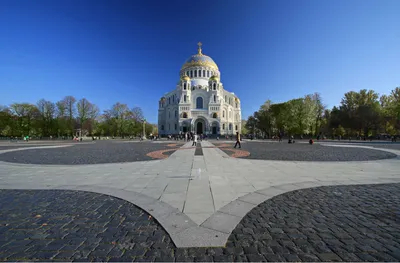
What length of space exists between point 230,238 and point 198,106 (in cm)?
6981

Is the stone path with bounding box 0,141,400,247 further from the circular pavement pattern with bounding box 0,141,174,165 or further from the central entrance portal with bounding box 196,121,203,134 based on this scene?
the central entrance portal with bounding box 196,121,203,134

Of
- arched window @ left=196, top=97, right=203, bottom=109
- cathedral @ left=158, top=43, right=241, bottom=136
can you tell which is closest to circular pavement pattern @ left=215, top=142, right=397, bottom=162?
cathedral @ left=158, top=43, right=241, bottom=136

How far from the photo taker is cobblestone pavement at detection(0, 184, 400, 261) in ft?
7.54

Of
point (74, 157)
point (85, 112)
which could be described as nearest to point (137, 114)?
point (85, 112)

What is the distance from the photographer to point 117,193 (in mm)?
4816

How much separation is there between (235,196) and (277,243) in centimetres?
196

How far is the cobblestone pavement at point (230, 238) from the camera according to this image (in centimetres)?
230

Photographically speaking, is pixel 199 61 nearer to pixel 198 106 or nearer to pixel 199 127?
pixel 198 106

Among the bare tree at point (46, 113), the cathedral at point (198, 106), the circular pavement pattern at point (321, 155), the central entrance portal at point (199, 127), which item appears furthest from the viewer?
the central entrance portal at point (199, 127)

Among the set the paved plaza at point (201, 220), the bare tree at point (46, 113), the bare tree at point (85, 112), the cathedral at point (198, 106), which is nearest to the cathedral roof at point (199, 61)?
the cathedral at point (198, 106)

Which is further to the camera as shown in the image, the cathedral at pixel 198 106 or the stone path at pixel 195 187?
the cathedral at pixel 198 106

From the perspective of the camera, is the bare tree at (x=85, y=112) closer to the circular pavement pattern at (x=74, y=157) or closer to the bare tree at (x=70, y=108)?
the bare tree at (x=70, y=108)

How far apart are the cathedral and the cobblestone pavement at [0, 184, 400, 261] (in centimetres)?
5925

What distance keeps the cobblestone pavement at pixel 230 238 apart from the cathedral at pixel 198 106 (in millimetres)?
59245
